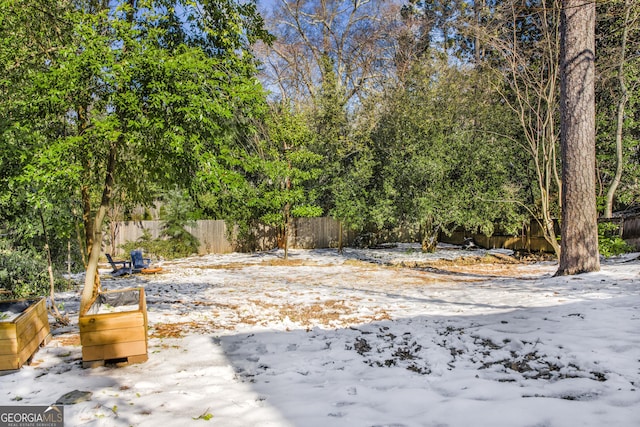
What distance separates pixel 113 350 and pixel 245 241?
571 inches

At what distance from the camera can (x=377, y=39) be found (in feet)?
69.9

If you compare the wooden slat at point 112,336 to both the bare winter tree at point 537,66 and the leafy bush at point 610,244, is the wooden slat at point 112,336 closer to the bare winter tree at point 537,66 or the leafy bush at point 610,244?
the bare winter tree at point 537,66

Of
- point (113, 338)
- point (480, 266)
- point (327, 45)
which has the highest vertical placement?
point (327, 45)

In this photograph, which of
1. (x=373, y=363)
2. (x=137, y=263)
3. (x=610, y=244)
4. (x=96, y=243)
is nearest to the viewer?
(x=373, y=363)

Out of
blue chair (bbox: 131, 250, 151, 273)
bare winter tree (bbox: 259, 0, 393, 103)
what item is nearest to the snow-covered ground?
blue chair (bbox: 131, 250, 151, 273)

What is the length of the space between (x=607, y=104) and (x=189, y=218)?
15510 millimetres

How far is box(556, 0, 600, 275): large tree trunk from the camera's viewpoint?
24.5 ft

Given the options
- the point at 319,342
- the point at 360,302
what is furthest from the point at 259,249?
the point at 319,342

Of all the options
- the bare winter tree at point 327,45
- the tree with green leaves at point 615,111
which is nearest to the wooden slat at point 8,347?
the tree with green leaves at point 615,111

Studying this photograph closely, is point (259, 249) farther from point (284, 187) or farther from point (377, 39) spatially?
point (377, 39)

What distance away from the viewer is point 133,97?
351 cm

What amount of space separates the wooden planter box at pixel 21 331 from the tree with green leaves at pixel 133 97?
0.44 metres

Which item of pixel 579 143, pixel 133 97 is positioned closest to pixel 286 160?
pixel 579 143

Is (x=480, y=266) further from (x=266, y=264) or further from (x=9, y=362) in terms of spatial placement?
(x=9, y=362)
